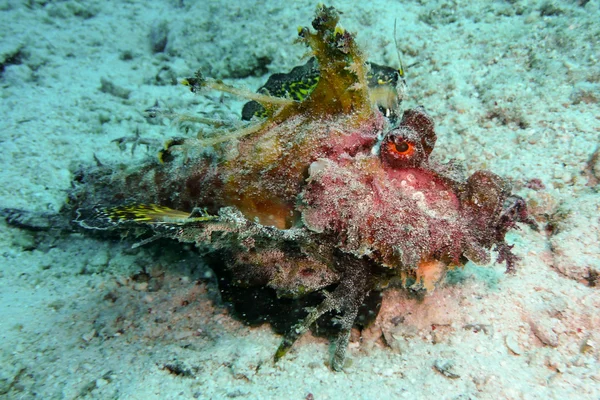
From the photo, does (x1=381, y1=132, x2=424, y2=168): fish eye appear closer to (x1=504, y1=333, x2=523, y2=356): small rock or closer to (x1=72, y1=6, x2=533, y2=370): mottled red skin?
(x1=72, y1=6, x2=533, y2=370): mottled red skin

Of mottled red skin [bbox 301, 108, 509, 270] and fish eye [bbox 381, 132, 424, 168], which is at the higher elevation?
fish eye [bbox 381, 132, 424, 168]

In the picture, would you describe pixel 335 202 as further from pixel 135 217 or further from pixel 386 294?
pixel 135 217

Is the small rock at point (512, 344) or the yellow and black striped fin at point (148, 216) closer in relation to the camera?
the yellow and black striped fin at point (148, 216)

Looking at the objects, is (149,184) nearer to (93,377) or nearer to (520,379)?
(93,377)

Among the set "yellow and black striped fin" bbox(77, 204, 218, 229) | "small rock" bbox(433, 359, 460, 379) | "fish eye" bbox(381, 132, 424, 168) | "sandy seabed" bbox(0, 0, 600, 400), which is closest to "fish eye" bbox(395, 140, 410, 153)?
"fish eye" bbox(381, 132, 424, 168)

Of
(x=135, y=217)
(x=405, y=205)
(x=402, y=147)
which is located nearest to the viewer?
(x=405, y=205)

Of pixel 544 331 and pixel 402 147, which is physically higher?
pixel 402 147

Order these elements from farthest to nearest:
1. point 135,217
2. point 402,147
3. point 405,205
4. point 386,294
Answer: point 386,294 < point 135,217 < point 402,147 < point 405,205

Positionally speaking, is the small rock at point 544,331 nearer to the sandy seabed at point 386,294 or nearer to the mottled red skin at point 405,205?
the sandy seabed at point 386,294

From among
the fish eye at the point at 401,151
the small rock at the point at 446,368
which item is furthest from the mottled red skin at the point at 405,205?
the small rock at the point at 446,368

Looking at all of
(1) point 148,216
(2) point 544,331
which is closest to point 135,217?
(1) point 148,216
